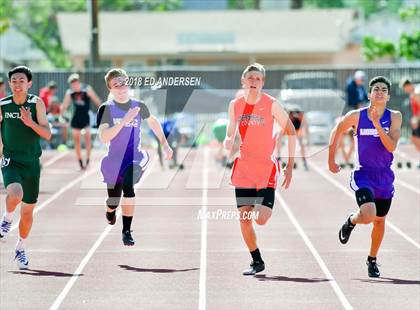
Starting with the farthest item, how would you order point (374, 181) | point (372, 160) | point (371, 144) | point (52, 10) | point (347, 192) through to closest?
1. point (52, 10)
2. point (347, 192)
3. point (374, 181)
4. point (372, 160)
5. point (371, 144)

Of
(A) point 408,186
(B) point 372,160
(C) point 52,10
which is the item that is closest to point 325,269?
(A) point 408,186

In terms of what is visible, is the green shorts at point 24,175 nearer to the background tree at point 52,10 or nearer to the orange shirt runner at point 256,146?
the orange shirt runner at point 256,146

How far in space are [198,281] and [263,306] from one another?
3.70 metres

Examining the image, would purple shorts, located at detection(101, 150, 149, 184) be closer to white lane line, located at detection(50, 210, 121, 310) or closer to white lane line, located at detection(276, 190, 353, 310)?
white lane line, located at detection(50, 210, 121, 310)

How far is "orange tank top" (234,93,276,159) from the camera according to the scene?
841 centimetres

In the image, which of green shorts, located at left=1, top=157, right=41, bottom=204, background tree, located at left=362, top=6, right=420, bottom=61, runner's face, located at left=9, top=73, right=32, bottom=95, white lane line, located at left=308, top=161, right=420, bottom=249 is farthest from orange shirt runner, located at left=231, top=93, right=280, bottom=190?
background tree, located at left=362, top=6, right=420, bottom=61

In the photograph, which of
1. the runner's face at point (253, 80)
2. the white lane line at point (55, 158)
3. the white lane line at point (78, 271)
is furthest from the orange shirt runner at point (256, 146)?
the white lane line at point (55, 158)

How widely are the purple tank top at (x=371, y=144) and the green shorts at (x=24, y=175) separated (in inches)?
103

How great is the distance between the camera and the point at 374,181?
31.3 ft

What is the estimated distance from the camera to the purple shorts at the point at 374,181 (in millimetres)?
9445

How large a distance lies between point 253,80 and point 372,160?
144 cm

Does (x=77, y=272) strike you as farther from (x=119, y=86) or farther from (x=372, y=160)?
(x=119, y=86)

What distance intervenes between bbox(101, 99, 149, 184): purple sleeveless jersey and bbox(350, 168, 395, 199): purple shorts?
1.75m

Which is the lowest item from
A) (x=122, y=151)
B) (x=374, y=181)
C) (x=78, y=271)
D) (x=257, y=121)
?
(x=78, y=271)
